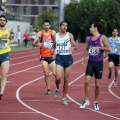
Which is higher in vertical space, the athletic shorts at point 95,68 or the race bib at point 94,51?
the race bib at point 94,51

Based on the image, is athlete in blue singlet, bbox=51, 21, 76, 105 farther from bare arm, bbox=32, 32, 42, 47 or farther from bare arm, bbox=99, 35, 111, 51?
bare arm, bbox=99, 35, 111, 51

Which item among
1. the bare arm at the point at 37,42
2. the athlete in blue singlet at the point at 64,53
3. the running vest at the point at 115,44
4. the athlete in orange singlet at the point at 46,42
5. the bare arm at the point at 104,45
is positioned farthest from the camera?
the running vest at the point at 115,44

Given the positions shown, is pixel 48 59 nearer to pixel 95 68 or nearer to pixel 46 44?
pixel 46 44

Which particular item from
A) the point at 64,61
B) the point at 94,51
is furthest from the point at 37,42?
the point at 94,51

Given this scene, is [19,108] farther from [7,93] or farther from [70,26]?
[70,26]

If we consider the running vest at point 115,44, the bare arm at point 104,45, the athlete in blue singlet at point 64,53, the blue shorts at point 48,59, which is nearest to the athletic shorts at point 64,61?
the athlete in blue singlet at point 64,53

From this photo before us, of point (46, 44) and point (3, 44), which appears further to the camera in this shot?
point (46, 44)

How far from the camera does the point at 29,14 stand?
10812 cm

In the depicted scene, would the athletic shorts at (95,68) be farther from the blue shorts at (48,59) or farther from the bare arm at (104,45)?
the blue shorts at (48,59)

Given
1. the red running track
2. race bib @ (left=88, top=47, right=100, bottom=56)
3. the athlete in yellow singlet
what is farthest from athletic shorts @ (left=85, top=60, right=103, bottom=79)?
the athlete in yellow singlet

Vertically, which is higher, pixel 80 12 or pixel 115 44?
pixel 80 12

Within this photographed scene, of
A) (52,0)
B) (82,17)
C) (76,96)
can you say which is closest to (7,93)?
(76,96)

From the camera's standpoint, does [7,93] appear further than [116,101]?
Yes

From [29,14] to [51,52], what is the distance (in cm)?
9408
